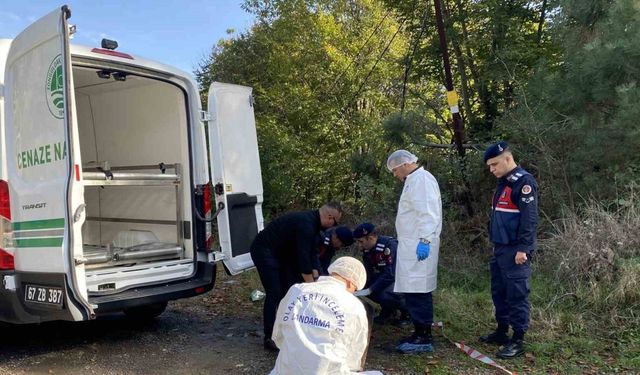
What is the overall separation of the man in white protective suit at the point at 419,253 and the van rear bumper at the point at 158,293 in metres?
1.69

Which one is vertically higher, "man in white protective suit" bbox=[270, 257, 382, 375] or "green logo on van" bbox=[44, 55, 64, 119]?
"green logo on van" bbox=[44, 55, 64, 119]

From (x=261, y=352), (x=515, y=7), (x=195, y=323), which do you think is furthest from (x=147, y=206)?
(x=515, y=7)

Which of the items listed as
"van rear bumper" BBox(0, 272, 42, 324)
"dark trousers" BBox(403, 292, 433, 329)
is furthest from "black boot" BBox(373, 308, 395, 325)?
"van rear bumper" BBox(0, 272, 42, 324)

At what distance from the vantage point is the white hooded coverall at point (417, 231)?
4.49 meters

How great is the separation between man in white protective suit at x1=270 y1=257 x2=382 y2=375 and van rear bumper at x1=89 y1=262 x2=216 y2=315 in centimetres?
218

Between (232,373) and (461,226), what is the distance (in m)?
4.00

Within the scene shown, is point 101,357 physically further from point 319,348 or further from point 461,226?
point 461,226

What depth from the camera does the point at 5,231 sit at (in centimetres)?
421

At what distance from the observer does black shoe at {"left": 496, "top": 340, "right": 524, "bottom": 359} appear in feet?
14.0

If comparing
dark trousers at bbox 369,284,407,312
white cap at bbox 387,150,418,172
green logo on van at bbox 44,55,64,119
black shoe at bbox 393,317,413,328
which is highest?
green logo on van at bbox 44,55,64,119

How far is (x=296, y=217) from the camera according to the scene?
466 centimetres

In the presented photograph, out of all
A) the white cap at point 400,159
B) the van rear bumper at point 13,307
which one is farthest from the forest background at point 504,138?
the van rear bumper at point 13,307

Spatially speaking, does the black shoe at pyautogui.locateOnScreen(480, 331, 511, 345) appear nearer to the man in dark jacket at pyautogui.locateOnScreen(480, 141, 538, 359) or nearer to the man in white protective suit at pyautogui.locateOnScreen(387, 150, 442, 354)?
the man in dark jacket at pyautogui.locateOnScreen(480, 141, 538, 359)

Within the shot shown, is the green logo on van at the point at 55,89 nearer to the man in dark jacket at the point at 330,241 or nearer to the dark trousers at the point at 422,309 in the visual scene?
the man in dark jacket at the point at 330,241
